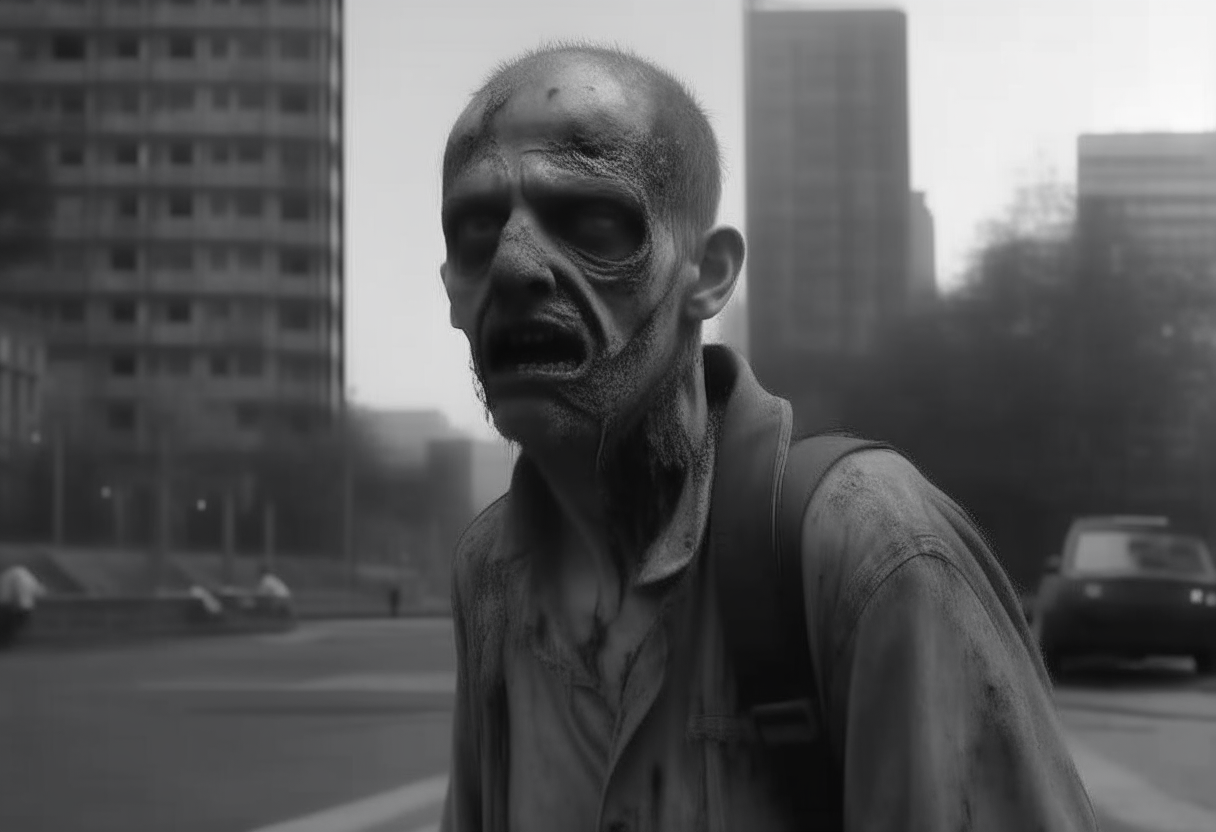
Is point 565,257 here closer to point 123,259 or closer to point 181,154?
point 123,259

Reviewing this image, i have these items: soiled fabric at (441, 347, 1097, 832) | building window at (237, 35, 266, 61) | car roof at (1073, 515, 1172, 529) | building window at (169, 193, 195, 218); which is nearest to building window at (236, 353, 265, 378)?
building window at (169, 193, 195, 218)

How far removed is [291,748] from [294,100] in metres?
30.6

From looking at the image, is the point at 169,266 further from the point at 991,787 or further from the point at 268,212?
the point at 991,787

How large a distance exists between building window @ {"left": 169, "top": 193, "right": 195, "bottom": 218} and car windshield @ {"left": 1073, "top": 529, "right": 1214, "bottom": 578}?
2624 cm

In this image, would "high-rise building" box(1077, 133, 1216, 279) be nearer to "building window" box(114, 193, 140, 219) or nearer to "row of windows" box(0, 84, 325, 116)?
"row of windows" box(0, 84, 325, 116)

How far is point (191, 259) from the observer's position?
38.7 meters

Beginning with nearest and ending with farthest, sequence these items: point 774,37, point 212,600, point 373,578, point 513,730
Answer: point 513,730
point 212,600
point 373,578
point 774,37

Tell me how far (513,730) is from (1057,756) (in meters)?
0.39

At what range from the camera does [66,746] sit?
1211 cm

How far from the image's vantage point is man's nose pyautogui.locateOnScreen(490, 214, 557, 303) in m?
1.11

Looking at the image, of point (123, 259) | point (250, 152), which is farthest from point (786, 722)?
point (250, 152)

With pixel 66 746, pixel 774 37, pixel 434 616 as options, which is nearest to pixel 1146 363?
pixel 434 616

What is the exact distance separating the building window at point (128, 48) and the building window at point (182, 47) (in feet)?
2.25

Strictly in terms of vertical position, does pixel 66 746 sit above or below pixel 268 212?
below
